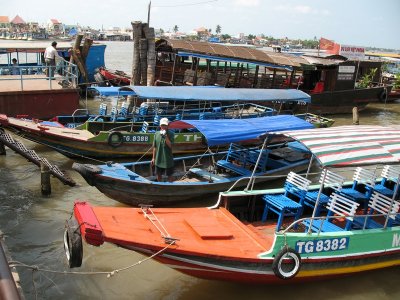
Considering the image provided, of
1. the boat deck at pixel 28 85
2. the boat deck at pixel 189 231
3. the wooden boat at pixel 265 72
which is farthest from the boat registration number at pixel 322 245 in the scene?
the wooden boat at pixel 265 72

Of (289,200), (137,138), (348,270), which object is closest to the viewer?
(348,270)

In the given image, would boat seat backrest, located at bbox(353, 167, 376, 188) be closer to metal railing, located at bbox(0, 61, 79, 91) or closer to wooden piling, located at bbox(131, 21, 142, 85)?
metal railing, located at bbox(0, 61, 79, 91)

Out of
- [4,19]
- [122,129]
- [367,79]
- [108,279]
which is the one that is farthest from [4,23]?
[108,279]

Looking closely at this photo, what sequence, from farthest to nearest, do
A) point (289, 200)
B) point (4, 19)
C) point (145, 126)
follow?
point (4, 19)
point (145, 126)
point (289, 200)

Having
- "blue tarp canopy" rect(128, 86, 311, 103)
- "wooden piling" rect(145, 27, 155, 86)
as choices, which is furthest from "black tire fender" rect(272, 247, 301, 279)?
"wooden piling" rect(145, 27, 155, 86)

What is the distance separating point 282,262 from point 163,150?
389cm

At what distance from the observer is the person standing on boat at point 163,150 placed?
859 centimetres

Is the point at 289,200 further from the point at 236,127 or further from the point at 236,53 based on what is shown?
the point at 236,53

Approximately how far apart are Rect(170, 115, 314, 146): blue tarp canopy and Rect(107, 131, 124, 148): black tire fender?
9.94 feet

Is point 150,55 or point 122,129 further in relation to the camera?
point 150,55

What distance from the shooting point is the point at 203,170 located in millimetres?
9797

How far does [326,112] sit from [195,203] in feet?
49.3

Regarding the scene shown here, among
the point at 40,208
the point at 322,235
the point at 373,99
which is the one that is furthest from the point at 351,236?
the point at 373,99

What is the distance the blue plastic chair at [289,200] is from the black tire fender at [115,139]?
5.61m
